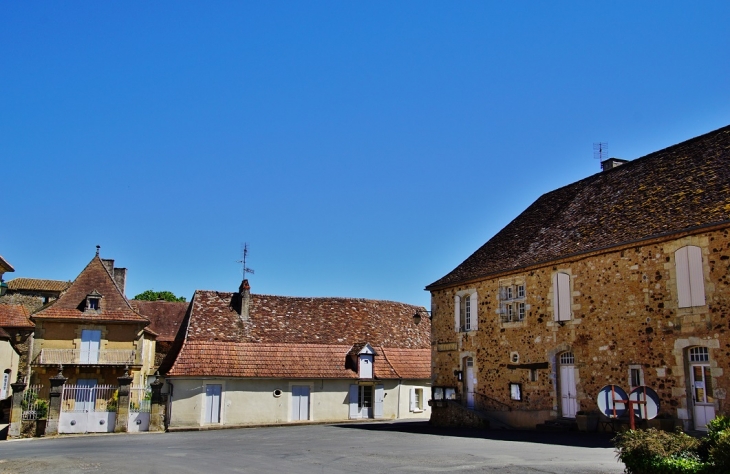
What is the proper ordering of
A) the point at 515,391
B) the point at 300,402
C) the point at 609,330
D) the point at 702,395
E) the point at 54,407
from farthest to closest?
the point at 300,402, the point at 54,407, the point at 515,391, the point at 609,330, the point at 702,395

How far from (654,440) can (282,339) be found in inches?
927

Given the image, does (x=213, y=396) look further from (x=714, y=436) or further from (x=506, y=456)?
(x=714, y=436)

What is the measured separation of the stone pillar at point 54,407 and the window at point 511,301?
15.8m

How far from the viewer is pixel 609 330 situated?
762 inches

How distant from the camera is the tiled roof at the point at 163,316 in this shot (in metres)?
43.4

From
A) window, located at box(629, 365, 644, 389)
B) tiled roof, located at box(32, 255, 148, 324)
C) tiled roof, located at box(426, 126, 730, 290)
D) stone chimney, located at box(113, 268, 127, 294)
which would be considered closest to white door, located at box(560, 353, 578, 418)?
window, located at box(629, 365, 644, 389)

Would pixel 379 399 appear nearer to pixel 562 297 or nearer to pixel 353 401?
pixel 353 401

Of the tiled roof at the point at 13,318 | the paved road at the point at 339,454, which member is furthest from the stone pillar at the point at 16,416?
the tiled roof at the point at 13,318

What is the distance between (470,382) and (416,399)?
8497 mm

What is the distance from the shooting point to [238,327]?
104 feet

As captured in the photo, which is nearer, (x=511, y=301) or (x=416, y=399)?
(x=511, y=301)

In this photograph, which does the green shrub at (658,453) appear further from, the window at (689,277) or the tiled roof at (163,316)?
the tiled roof at (163,316)

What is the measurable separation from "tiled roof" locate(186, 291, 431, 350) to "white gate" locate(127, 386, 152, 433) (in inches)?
130

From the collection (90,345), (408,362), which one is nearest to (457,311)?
(408,362)
